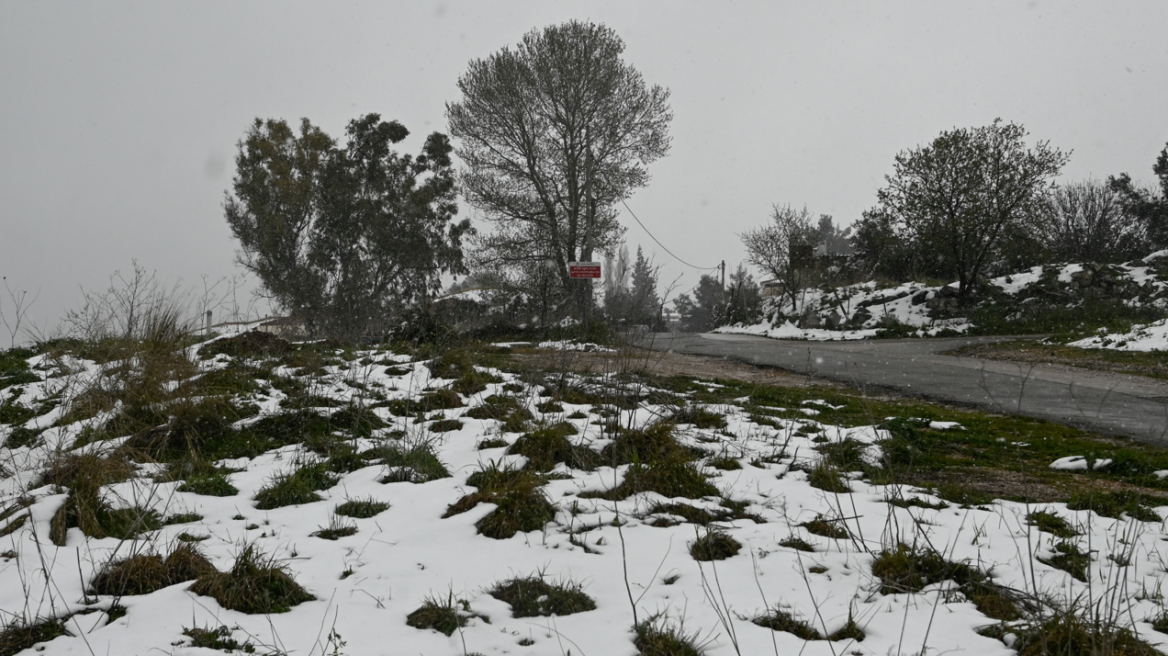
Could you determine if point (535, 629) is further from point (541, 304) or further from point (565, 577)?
point (541, 304)

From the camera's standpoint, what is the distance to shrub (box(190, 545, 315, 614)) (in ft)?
7.94

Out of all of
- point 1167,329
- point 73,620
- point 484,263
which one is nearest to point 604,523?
point 73,620

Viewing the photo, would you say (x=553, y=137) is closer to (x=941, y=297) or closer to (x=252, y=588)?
(x=941, y=297)

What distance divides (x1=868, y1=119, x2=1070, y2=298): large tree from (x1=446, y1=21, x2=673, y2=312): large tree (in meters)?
7.80

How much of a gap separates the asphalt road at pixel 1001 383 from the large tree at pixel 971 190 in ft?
23.4

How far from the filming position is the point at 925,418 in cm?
565

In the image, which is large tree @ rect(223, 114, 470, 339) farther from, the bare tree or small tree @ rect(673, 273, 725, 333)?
small tree @ rect(673, 273, 725, 333)

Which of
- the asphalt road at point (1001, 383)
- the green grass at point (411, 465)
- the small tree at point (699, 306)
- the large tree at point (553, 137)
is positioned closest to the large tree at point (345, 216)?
the large tree at point (553, 137)

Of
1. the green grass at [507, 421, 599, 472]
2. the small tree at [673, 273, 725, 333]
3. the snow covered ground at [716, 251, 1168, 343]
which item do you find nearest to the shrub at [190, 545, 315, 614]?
the green grass at [507, 421, 599, 472]

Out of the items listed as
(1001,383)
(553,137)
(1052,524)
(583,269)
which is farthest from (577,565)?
(553,137)

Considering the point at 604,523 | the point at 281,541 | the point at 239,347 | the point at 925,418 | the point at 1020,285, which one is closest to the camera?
the point at 281,541

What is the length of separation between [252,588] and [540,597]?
1066 millimetres

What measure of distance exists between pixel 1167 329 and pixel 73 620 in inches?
581

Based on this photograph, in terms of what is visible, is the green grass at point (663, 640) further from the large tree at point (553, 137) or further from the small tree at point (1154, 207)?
the small tree at point (1154, 207)
